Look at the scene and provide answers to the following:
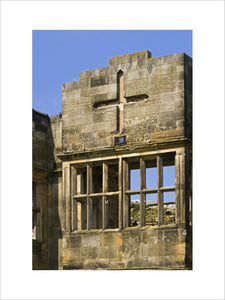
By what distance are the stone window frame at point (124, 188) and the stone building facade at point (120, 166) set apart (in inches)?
0.9

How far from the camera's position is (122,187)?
17594mm

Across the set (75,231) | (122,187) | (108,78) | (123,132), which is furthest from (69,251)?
(108,78)

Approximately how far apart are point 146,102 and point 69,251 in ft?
13.5

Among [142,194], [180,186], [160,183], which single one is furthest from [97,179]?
[180,186]

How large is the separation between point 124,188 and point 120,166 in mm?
547

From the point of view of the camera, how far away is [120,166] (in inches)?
696

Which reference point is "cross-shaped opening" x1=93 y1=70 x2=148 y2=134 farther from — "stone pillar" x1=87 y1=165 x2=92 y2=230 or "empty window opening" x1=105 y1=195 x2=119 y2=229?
"empty window opening" x1=105 y1=195 x2=119 y2=229

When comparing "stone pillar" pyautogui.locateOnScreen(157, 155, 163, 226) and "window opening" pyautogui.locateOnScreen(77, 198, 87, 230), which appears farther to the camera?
"window opening" pyautogui.locateOnScreen(77, 198, 87, 230)

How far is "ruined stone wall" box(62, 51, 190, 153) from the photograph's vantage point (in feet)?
56.7

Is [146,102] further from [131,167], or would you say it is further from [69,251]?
[69,251]

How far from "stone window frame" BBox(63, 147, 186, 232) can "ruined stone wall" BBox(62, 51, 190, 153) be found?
362 mm

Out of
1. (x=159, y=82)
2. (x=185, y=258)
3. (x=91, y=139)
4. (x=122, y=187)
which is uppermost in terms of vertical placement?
(x=159, y=82)

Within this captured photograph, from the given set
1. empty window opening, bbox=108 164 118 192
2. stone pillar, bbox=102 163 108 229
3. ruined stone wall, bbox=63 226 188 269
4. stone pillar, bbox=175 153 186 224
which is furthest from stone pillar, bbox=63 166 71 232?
stone pillar, bbox=175 153 186 224

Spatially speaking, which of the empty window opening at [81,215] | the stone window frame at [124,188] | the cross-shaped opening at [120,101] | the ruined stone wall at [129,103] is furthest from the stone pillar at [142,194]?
the empty window opening at [81,215]
